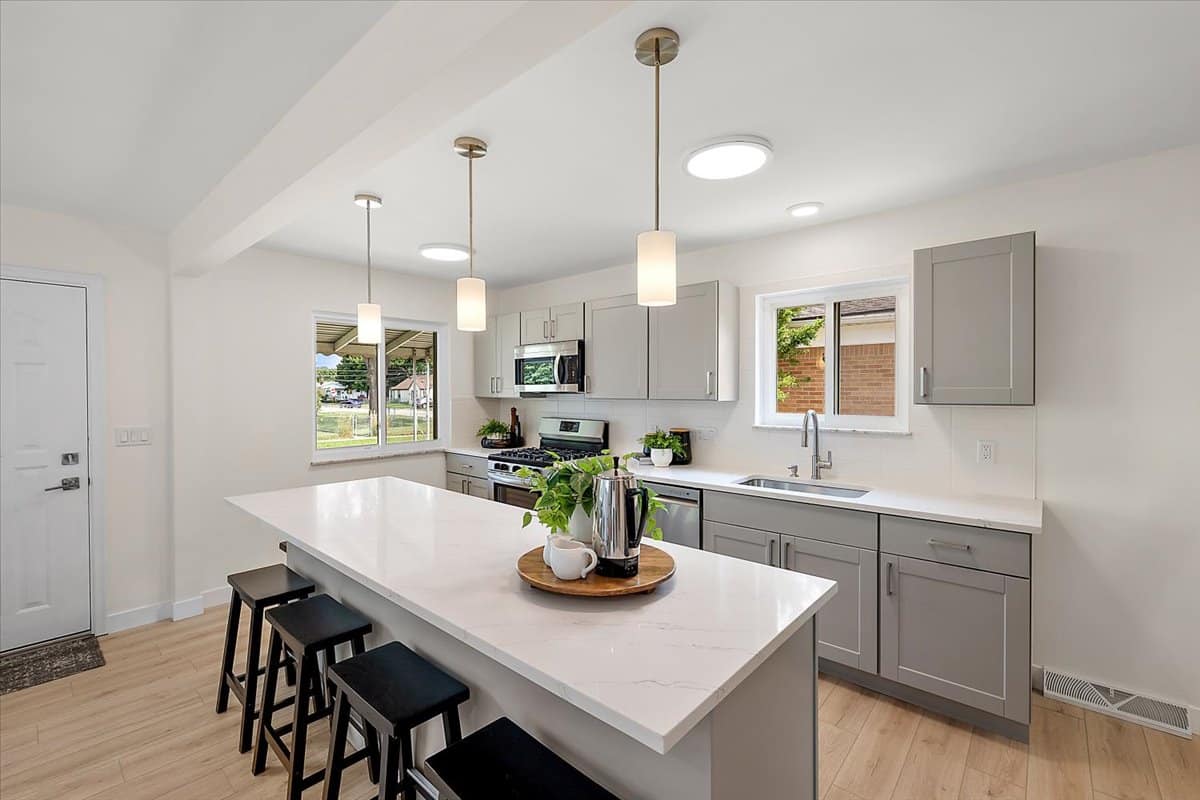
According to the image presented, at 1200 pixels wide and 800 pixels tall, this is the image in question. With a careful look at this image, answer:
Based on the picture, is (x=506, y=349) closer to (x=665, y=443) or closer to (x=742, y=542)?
(x=665, y=443)

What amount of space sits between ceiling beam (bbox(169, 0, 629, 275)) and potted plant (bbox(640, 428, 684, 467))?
242 centimetres

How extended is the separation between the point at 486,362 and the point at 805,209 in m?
3.07

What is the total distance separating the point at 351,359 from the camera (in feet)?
14.3

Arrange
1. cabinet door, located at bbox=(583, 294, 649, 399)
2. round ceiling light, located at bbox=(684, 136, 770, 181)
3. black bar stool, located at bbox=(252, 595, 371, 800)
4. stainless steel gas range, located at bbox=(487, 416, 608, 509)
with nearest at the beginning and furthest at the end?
black bar stool, located at bbox=(252, 595, 371, 800), round ceiling light, located at bbox=(684, 136, 770, 181), cabinet door, located at bbox=(583, 294, 649, 399), stainless steel gas range, located at bbox=(487, 416, 608, 509)

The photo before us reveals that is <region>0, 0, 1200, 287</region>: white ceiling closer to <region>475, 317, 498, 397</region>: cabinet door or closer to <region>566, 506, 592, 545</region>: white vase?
<region>566, 506, 592, 545</region>: white vase

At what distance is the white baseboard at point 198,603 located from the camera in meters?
3.39

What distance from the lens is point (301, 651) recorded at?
1.80 m

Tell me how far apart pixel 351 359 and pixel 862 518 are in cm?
382

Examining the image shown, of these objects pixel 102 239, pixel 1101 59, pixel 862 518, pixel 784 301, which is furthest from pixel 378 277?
pixel 1101 59

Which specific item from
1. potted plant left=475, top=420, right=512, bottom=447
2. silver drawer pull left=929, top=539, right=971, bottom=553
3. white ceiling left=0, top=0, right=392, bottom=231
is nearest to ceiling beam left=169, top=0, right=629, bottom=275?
white ceiling left=0, top=0, right=392, bottom=231

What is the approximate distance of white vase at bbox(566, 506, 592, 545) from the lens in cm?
155

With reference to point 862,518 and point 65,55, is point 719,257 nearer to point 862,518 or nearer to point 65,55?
point 862,518

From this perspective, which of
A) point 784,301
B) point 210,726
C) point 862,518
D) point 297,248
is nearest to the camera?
point 210,726

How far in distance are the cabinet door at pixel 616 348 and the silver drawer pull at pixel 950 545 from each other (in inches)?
76.3
